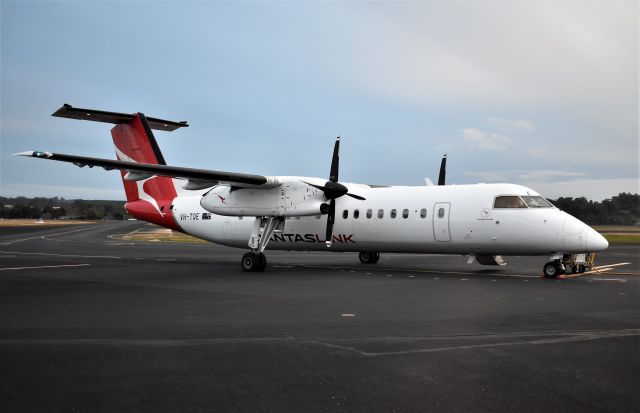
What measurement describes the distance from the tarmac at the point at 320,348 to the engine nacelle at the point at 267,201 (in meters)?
5.62

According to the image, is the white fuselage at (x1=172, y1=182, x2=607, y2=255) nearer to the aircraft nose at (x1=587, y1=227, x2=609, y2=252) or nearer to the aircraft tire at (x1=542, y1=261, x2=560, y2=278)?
the aircraft nose at (x1=587, y1=227, x2=609, y2=252)

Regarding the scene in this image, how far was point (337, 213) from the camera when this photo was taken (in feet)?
68.5

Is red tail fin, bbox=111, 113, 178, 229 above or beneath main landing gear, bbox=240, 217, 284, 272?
above

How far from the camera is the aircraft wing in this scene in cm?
1672

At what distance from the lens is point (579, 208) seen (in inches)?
2328

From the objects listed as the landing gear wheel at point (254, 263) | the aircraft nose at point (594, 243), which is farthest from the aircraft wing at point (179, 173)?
the aircraft nose at point (594, 243)

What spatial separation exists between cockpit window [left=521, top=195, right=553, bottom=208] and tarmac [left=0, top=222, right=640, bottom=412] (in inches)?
125

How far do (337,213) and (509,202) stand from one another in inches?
255

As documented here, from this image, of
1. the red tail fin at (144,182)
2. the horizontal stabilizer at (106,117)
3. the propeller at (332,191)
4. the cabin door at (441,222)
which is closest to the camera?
the cabin door at (441,222)

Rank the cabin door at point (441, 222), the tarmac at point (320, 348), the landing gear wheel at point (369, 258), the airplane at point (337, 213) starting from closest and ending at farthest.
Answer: the tarmac at point (320, 348) → the airplane at point (337, 213) → the cabin door at point (441, 222) → the landing gear wheel at point (369, 258)

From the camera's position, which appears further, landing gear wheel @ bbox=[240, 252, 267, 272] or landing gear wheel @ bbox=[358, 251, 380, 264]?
landing gear wheel @ bbox=[358, 251, 380, 264]

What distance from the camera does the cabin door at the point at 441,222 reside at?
18.2m

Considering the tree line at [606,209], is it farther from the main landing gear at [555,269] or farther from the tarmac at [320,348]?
the tarmac at [320,348]

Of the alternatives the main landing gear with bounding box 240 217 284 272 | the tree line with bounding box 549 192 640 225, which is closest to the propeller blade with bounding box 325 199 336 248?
the main landing gear with bounding box 240 217 284 272
